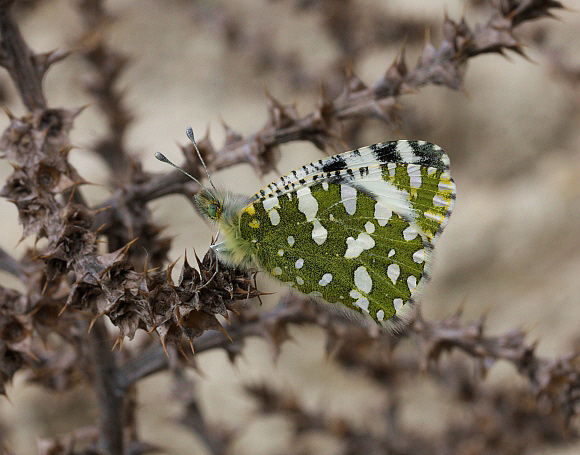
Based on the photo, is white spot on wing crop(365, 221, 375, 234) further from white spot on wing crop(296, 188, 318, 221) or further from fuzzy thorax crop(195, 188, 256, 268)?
fuzzy thorax crop(195, 188, 256, 268)

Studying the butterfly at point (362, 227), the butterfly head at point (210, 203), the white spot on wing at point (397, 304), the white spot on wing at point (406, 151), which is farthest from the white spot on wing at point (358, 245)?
the butterfly head at point (210, 203)

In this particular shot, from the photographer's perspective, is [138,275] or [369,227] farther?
[369,227]

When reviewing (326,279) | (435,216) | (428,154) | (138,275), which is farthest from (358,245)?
(138,275)

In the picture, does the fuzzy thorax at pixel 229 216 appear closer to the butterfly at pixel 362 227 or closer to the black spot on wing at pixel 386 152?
the butterfly at pixel 362 227

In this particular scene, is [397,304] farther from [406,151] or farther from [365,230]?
[406,151]

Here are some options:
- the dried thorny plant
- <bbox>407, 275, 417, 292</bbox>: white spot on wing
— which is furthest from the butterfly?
the dried thorny plant

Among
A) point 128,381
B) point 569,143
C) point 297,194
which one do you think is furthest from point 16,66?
point 569,143
